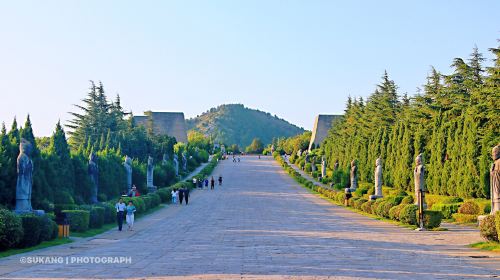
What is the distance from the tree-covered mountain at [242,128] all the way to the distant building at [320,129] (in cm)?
6346

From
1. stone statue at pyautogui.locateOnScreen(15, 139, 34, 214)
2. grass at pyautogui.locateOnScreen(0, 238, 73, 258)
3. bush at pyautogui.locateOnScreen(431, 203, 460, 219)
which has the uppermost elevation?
stone statue at pyautogui.locateOnScreen(15, 139, 34, 214)

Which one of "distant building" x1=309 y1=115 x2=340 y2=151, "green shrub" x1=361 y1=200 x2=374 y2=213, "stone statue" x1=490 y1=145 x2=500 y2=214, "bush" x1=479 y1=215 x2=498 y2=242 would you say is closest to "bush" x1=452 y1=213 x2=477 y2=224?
"green shrub" x1=361 y1=200 x2=374 y2=213

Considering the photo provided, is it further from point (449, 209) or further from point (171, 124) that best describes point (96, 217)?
point (171, 124)

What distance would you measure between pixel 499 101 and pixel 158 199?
1917 cm

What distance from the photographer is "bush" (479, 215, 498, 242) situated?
15.1 metres

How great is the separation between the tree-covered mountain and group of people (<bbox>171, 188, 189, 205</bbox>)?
135 m

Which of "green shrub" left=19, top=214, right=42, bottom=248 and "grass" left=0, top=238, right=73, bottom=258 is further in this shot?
"green shrub" left=19, top=214, right=42, bottom=248

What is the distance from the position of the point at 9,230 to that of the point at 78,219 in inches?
222

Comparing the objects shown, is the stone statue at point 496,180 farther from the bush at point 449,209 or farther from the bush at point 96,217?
the bush at point 96,217

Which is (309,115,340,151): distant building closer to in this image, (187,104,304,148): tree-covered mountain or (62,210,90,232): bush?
(187,104,304,148): tree-covered mountain

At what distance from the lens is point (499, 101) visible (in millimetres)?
29344

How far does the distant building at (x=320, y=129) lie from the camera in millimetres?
109688

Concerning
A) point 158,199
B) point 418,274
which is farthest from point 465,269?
point 158,199

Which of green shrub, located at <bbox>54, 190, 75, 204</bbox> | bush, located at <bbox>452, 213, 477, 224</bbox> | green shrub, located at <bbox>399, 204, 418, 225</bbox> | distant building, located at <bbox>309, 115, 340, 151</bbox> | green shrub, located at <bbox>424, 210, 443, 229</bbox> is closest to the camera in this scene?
green shrub, located at <bbox>424, 210, 443, 229</bbox>
